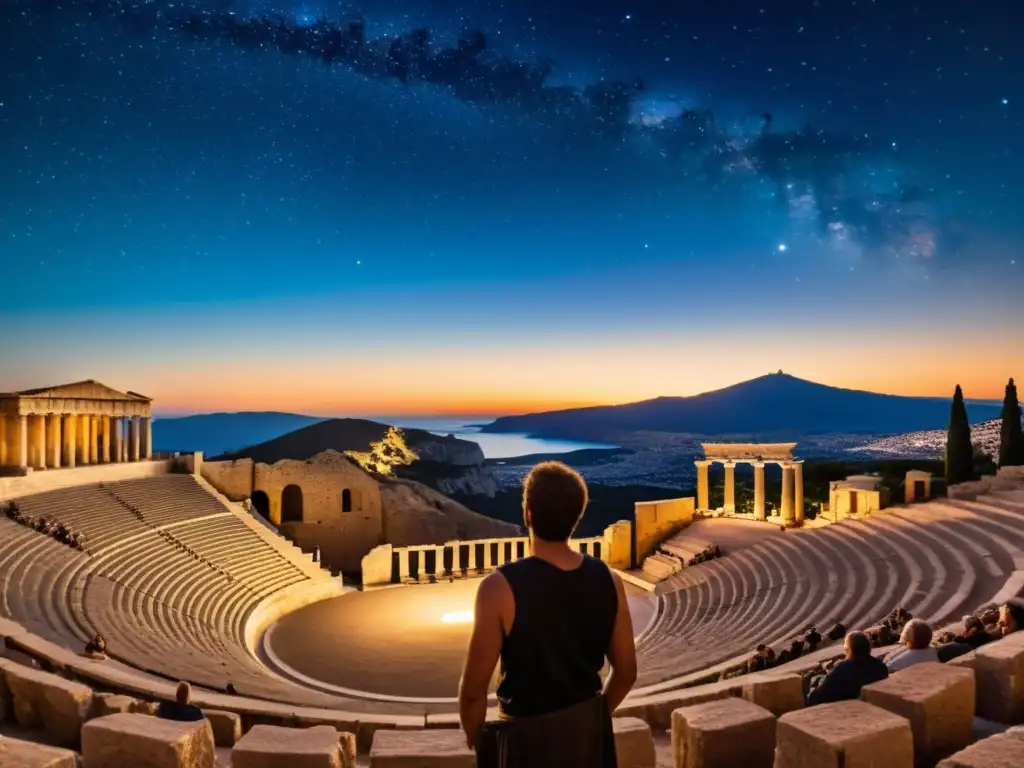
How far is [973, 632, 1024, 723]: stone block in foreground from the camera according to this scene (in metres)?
3.93

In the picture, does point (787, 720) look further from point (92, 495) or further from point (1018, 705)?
point (92, 495)

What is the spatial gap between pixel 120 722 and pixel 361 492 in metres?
29.2

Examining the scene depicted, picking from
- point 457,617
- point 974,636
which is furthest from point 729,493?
point 974,636

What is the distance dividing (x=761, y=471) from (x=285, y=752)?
2815 centimetres

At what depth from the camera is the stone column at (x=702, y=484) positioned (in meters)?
30.5

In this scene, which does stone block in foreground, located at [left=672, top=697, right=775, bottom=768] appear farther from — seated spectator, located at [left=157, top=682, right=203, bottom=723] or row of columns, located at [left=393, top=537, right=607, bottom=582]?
row of columns, located at [left=393, top=537, right=607, bottom=582]

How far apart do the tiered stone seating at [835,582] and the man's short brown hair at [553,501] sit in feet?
27.8

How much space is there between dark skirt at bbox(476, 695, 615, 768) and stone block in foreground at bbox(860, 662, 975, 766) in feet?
5.62

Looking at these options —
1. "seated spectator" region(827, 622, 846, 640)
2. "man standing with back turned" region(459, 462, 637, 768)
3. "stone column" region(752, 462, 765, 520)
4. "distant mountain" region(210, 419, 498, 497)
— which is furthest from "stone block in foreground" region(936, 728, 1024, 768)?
"distant mountain" region(210, 419, 498, 497)

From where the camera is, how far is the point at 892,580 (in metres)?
15.2

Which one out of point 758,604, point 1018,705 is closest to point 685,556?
point 758,604

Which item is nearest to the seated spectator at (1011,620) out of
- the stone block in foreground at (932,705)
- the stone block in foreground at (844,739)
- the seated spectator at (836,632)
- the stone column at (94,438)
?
the stone block in foreground at (932,705)

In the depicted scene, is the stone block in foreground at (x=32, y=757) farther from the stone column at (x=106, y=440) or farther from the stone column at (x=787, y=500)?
the stone column at (x=106, y=440)

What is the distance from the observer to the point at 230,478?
1208 inches
